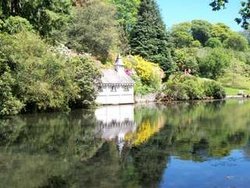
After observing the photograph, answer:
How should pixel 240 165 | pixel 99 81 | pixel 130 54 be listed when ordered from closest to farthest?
1. pixel 240 165
2. pixel 99 81
3. pixel 130 54

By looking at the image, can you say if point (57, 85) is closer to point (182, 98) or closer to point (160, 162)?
point (160, 162)

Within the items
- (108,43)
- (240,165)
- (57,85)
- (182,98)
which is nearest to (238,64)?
(182,98)

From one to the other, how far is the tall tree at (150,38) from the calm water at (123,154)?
4320 cm

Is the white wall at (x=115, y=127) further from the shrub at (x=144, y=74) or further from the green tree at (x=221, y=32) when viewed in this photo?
the green tree at (x=221, y=32)

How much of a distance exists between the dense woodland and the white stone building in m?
2.95

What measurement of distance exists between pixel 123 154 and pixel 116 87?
40.0 metres

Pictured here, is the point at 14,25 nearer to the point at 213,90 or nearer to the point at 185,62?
the point at 213,90

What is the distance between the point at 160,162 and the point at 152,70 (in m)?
53.1

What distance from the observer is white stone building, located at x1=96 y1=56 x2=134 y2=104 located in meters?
58.5

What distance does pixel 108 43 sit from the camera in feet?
A: 217

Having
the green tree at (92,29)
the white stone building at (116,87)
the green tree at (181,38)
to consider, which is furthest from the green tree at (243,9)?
the green tree at (181,38)

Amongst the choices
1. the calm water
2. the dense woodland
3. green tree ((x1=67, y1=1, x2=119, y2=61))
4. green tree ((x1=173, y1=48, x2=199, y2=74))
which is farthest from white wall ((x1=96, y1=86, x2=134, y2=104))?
green tree ((x1=173, y1=48, x2=199, y2=74))

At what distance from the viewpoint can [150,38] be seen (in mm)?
78312

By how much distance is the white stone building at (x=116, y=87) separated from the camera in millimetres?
58531
